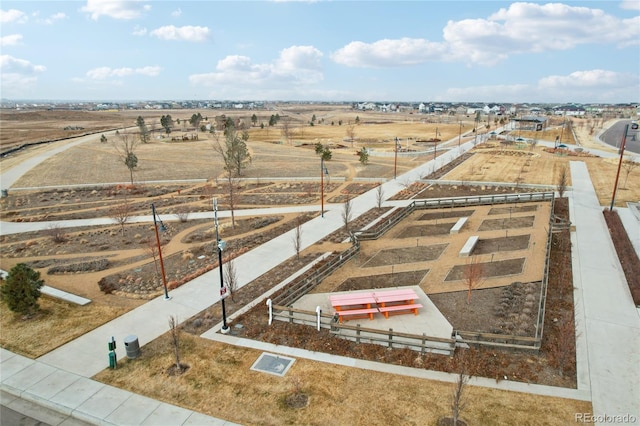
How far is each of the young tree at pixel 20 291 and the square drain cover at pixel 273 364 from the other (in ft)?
35.2

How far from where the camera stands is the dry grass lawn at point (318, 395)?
1052 cm

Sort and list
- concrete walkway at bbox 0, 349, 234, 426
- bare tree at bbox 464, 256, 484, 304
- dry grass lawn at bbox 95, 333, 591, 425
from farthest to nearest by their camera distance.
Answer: bare tree at bbox 464, 256, 484, 304 → concrete walkway at bbox 0, 349, 234, 426 → dry grass lawn at bbox 95, 333, 591, 425

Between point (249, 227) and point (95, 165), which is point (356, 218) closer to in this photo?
point (249, 227)

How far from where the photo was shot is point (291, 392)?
1159 cm

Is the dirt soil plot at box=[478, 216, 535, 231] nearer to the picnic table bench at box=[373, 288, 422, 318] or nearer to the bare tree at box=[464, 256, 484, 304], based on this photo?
the bare tree at box=[464, 256, 484, 304]

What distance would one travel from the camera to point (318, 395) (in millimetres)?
11414

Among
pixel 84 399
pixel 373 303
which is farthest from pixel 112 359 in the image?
pixel 373 303

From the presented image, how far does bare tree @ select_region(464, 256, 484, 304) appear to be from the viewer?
1695 centimetres

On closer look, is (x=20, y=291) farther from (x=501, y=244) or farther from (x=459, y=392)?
(x=501, y=244)

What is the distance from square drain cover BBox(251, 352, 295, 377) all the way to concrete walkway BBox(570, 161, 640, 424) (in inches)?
364

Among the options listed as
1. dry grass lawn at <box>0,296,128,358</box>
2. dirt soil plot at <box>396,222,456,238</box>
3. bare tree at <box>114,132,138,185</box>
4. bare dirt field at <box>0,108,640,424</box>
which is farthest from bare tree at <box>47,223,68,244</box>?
dirt soil plot at <box>396,222,456,238</box>

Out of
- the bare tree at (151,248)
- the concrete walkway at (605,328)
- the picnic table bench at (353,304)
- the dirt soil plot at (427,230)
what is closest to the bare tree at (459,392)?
the concrete walkway at (605,328)

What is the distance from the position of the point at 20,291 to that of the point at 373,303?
14995 millimetres

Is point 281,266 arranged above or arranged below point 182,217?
below
